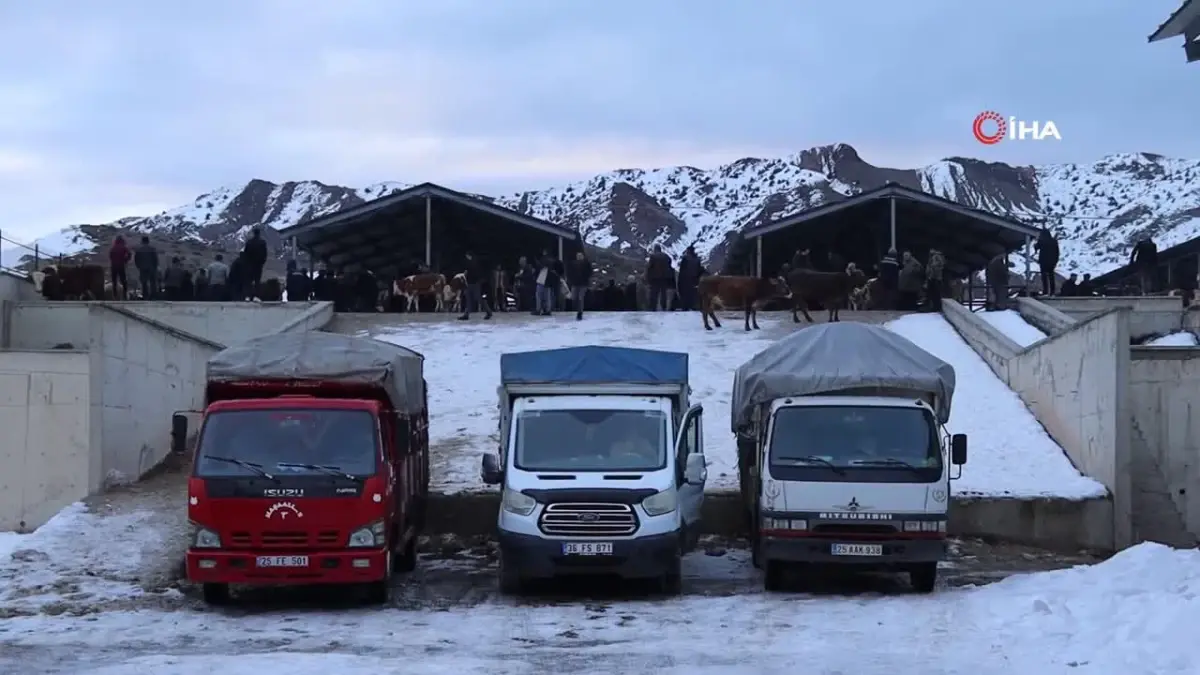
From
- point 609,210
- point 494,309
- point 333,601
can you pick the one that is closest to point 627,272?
point 494,309

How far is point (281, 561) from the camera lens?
47.4 ft

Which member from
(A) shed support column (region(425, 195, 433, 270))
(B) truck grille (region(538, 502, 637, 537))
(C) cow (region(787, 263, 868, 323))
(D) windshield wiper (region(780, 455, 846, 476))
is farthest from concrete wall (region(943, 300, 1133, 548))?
(A) shed support column (region(425, 195, 433, 270))

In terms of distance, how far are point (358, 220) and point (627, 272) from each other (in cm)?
3834

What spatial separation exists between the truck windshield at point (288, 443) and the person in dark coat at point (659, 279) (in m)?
21.1

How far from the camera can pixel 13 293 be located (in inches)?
1248

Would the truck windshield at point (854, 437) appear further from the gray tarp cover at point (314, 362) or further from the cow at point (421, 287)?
the cow at point (421, 287)

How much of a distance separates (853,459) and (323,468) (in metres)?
5.38

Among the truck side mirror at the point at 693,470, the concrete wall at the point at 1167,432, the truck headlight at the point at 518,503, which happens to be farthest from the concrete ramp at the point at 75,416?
the concrete wall at the point at 1167,432

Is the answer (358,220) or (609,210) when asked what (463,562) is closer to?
(358,220)

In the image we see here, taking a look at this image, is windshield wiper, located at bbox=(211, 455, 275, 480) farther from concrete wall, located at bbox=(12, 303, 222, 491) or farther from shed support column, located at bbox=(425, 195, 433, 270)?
shed support column, located at bbox=(425, 195, 433, 270)

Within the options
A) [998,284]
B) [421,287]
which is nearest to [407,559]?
[421,287]

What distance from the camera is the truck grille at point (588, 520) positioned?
1505 cm

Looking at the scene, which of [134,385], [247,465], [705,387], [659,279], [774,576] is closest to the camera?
[247,465]

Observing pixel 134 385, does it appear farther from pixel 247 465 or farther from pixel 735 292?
pixel 735 292
